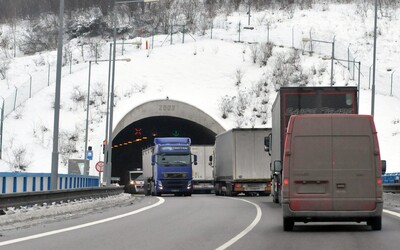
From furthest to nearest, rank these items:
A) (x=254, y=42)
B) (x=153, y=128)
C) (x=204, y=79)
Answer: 1. (x=254, y=42)
2. (x=204, y=79)
3. (x=153, y=128)

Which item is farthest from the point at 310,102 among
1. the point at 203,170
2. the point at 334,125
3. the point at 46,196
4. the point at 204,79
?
the point at 204,79

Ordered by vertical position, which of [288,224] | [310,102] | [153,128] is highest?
[153,128]

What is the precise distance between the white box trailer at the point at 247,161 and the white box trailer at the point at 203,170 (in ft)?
42.1

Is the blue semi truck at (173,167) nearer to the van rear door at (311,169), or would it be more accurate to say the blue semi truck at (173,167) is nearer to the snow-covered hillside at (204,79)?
the snow-covered hillside at (204,79)

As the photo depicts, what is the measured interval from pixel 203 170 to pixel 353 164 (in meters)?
44.4

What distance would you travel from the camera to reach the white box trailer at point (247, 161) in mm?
46938

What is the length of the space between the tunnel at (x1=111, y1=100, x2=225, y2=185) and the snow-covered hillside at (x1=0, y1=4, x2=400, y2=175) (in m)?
1.30

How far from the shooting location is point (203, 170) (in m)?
63.0

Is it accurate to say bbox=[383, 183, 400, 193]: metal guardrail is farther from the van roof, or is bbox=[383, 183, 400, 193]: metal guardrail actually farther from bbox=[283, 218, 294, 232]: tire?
the van roof

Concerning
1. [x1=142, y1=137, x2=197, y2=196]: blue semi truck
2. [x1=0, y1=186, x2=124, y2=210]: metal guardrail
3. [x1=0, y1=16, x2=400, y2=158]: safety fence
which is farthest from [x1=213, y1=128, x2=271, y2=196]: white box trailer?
[x1=0, y1=16, x2=400, y2=158]: safety fence

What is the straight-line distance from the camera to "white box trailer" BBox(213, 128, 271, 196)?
46938 mm

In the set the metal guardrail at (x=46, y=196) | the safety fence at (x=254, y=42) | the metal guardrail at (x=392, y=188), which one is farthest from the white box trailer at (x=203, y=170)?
the safety fence at (x=254, y=42)

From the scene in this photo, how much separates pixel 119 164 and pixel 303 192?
70.7 meters

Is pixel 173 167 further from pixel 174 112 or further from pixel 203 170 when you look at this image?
pixel 174 112
